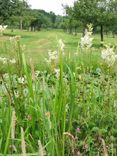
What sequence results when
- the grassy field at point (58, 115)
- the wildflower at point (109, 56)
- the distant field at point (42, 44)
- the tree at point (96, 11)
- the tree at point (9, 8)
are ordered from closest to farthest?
the grassy field at point (58, 115) < the wildflower at point (109, 56) < the distant field at point (42, 44) < the tree at point (96, 11) < the tree at point (9, 8)

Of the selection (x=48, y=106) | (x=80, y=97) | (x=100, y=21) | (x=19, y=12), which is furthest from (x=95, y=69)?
(x=19, y=12)

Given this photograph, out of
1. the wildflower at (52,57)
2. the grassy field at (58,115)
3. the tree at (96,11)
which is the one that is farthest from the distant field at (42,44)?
the tree at (96,11)

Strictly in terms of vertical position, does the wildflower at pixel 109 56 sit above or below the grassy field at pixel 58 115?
above

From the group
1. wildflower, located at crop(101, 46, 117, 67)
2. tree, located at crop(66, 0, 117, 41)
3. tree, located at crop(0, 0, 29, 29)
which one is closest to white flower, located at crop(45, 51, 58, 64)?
wildflower, located at crop(101, 46, 117, 67)

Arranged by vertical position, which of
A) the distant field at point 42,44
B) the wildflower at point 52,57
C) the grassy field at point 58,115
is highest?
the wildflower at point 52,57

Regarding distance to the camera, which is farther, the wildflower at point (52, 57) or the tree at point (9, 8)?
the tree at point (9, 8)

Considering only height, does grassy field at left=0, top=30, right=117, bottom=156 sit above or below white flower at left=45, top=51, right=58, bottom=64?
below

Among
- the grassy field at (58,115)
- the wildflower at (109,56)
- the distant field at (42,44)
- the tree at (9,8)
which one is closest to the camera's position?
the grassy field at (58,115)

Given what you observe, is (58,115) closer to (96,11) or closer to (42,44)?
(42,44)

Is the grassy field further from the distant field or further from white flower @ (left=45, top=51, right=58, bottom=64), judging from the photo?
the distant field

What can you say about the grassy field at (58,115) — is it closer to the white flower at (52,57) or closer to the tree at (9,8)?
the white flower at (52,57)

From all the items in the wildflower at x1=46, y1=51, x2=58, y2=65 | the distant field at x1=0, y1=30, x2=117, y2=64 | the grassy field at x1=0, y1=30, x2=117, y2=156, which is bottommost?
the distant field at x1=0, y1=30, x2=117, y2=64

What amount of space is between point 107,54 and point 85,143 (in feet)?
2.33

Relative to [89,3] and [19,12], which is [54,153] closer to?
[89,3]
